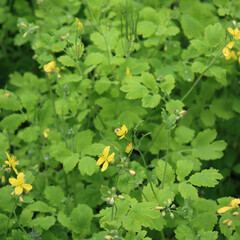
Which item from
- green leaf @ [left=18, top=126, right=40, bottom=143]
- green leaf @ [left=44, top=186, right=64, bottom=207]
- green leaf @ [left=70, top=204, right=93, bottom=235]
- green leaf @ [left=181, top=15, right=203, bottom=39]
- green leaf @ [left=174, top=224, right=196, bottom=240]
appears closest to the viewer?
green leaf @ [left=174, top=224, right=196, bottom=240]

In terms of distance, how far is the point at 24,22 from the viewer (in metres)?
2.42

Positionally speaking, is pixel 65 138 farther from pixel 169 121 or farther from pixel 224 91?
pixel 224 91

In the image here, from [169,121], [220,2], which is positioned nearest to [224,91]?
[220,2]

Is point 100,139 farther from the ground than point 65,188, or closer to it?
farther from the ground

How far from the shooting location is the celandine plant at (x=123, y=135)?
203cm

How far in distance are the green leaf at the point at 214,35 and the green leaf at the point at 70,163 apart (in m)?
1.16

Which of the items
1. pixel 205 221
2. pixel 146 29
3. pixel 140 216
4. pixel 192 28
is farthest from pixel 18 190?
pixel 192 28

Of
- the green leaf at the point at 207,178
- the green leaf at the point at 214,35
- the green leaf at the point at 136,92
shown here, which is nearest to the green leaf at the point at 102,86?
the green leaf at the point at 136,92

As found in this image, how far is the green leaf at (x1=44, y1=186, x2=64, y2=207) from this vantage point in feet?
7.78

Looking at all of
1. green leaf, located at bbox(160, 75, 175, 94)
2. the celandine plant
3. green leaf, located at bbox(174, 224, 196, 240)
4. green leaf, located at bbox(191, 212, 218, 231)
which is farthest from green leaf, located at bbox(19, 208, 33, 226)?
green leaf, located at bbox(160, 75, 175, 94)

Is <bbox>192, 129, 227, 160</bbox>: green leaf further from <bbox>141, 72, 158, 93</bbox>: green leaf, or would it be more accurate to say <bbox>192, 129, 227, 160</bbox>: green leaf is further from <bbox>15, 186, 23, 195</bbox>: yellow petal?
<bbox>15, 186, 23, 195</bbox>: yellow petal

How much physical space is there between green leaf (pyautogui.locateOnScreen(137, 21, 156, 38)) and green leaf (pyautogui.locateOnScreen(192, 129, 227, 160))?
0.84 metres

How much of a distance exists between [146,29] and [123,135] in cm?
118

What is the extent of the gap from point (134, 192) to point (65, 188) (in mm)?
629
